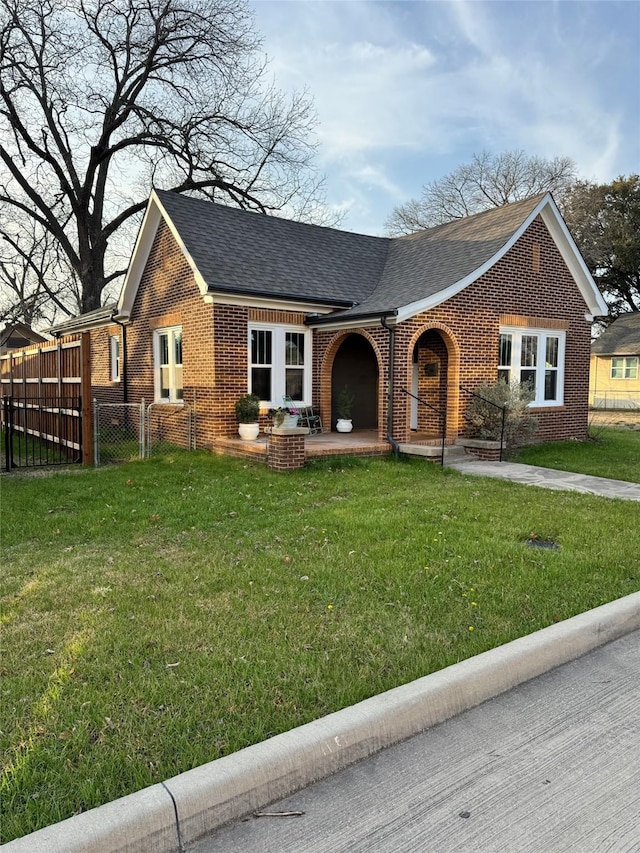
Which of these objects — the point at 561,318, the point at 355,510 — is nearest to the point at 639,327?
the point at 561,318

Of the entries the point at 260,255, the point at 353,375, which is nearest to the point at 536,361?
the point at 353,375

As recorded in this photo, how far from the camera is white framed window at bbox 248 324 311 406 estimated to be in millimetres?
11953

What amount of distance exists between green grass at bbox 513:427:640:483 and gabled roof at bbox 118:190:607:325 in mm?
3545

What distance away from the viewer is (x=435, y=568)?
481 centimetres

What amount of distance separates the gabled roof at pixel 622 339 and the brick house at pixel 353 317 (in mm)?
22005

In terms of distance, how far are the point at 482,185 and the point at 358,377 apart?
3525 cm

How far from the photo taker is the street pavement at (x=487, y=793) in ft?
6.97

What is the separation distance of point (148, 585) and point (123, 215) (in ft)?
92.8

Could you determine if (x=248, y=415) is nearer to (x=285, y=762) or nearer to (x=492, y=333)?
(x=492, y=333)

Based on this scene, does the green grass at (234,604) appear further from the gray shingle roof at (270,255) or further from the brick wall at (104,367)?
the brick wall at (104,367)

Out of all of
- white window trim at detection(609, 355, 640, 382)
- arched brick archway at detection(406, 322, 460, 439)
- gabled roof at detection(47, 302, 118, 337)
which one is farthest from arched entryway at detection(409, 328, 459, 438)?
white window trim at detection(609, 355, 640, 382)

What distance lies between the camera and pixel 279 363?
12227 mm

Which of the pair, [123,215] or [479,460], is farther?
[123,215]

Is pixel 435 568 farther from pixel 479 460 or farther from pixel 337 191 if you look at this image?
pixel 337 191
